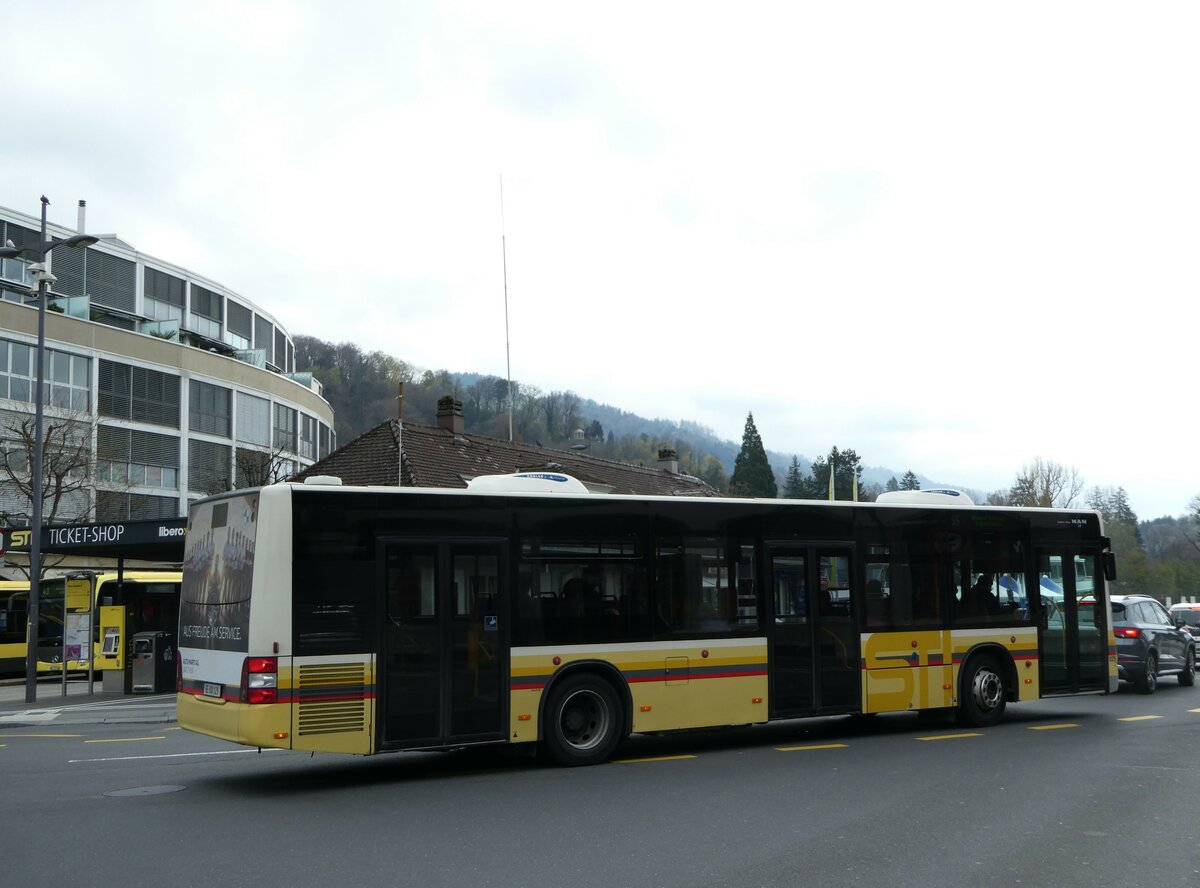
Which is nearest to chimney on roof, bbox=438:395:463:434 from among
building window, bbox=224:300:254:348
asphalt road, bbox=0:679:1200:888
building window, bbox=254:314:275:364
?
asphalt road, bbox=0:679:1200:888

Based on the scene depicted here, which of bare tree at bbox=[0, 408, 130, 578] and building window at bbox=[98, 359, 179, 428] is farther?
building window at bbox=[98, 359, 179, 428]

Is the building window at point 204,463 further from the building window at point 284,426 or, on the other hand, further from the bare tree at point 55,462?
the bare tree at point 55,462

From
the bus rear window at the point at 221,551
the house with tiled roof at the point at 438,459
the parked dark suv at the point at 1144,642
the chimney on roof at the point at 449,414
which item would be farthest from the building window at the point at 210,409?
the bus rear window at the point at 221,551

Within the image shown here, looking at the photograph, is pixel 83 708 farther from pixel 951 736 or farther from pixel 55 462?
pixel 951 736

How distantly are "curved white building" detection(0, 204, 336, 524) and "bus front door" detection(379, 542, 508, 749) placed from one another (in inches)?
1321

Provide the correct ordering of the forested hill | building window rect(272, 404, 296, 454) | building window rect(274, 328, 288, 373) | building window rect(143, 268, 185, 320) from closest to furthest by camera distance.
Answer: building window rect(143, 268, 185, 320) → building window rect(272, 404, 296, 454) → building window rect(274, 328, 288, 373) → the forested hill

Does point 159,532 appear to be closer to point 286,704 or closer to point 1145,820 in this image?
point 286,704

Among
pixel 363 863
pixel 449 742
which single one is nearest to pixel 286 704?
pixel 449 742

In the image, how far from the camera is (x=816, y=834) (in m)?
8.48

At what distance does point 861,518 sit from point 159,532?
49.0ft

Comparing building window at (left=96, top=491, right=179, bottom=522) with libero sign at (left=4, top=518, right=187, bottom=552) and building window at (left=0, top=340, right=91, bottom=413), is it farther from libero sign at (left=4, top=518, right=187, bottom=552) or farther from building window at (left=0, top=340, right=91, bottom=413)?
libero sign at (left=4, top=518, right=187, bottom=552)

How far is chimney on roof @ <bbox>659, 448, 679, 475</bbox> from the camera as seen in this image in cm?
5800

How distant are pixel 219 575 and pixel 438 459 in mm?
24493

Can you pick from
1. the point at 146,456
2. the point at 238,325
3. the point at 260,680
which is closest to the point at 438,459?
the point at 260,680
